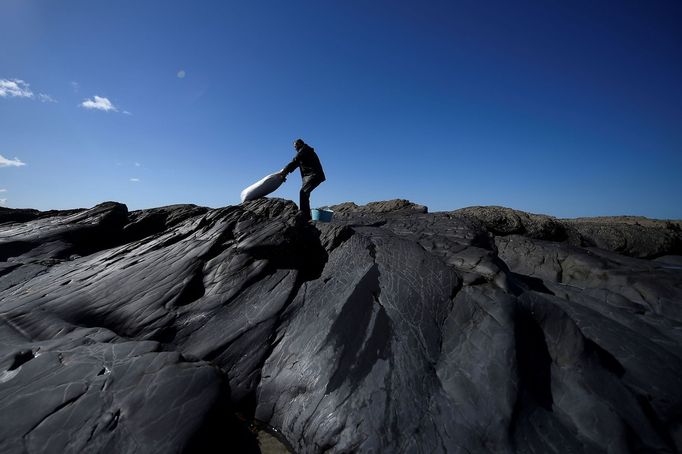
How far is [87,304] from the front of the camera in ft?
17.0

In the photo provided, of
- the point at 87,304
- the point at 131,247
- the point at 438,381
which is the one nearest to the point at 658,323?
the point at 438,381

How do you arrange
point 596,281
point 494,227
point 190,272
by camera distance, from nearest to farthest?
point 190,272 < point 596,281 < point 494,227

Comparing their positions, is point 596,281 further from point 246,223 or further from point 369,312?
point 246,223

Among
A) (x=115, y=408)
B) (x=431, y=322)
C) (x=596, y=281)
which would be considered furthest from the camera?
(x=596, y=281)

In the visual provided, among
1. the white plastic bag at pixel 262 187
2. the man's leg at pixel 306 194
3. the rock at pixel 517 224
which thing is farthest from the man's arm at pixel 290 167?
the rock at pixel 517 224

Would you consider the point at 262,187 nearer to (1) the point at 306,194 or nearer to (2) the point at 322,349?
(1) the point at 306,194

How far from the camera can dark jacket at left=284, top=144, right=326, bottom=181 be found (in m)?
8.08

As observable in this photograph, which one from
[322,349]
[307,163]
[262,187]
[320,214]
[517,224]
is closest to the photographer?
[322,349]

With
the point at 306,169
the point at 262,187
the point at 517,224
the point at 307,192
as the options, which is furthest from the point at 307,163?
the point at 517,224

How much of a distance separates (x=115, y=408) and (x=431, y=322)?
12.8ft

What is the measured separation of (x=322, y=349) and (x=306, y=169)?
205 inches

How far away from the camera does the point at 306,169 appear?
8.23 meters

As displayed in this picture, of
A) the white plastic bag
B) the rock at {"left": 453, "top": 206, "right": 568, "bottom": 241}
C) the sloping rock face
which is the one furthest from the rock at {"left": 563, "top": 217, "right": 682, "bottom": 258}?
the white plastic bag

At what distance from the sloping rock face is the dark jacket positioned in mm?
1496
